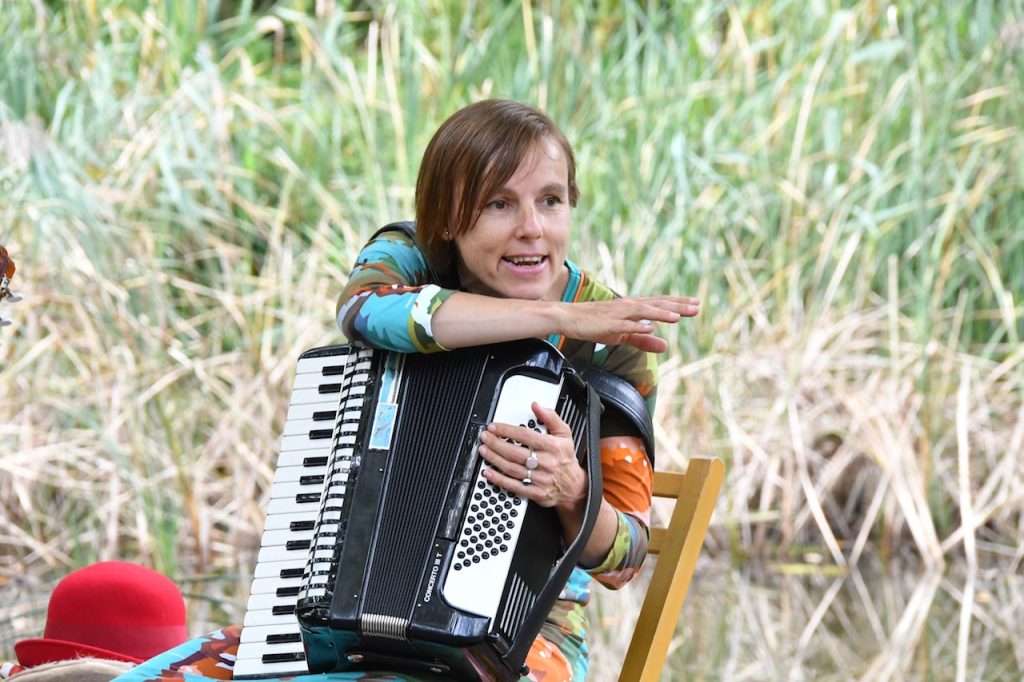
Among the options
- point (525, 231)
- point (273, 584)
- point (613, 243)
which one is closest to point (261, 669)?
point (273, 584)

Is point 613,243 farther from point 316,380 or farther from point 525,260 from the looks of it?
point 316,380

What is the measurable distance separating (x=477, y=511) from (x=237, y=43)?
4.38 metres

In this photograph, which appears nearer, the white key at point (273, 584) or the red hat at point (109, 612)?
the white key at point (273, 584)

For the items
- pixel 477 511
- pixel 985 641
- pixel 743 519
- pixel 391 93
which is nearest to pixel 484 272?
pixel 477 511

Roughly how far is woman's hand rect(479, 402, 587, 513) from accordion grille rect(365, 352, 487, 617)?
0.06 meters

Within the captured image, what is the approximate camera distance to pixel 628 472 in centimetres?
214

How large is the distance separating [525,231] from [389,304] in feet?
0.78

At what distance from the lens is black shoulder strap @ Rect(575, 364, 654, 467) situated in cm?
208

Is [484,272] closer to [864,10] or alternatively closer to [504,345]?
[504,345]

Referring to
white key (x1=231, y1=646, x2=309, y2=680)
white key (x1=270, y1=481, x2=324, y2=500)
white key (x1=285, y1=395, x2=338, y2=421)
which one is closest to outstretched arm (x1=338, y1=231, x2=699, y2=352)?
white key (x1=285, y1=395, x2=338, y2=421)

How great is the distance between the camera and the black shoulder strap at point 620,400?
2078 mm

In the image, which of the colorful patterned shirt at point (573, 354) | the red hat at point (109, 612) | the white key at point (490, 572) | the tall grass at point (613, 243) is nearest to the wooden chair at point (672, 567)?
the colorful patterned shirt at point (573, 354)

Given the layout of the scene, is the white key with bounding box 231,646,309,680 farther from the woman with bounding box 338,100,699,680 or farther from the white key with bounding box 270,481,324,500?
the woman with bounding box 338,100,699,680

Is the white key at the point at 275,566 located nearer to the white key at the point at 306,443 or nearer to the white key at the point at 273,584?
the white key at the point at 273,584
